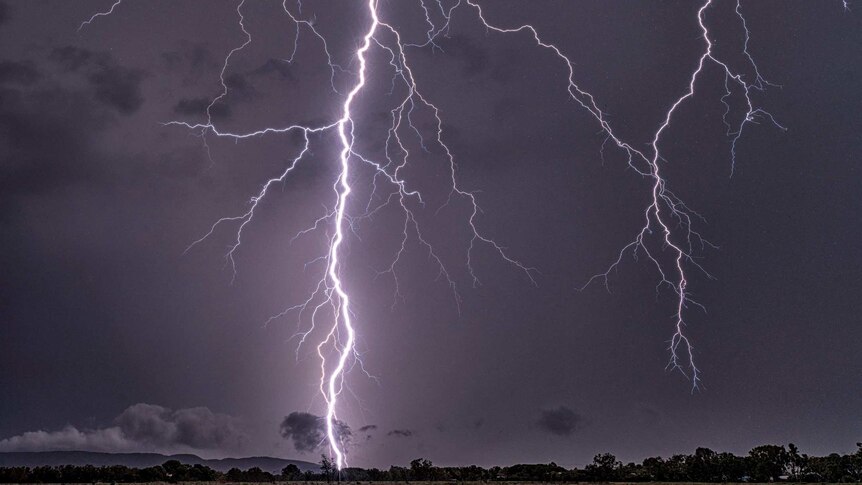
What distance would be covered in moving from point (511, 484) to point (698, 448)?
1882 cm

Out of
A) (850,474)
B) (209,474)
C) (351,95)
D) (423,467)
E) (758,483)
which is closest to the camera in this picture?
(351,95)

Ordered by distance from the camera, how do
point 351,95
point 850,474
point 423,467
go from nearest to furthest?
point 351,95 < point 850,474 < point 423,467

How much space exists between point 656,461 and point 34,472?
49738mm

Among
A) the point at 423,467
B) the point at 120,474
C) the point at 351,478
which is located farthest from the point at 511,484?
the point at 120,474

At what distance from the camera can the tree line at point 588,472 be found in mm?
56000

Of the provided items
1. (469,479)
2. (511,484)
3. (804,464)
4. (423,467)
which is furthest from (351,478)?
(804,464)

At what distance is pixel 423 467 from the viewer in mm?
69750

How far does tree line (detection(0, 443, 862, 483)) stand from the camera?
56000 mm

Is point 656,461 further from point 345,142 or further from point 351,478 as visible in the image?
point 345,142

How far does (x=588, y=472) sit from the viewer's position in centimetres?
6581

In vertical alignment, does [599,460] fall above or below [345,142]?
below

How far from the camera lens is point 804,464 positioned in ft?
194

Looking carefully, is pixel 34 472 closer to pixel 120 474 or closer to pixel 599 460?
pixel 120 474

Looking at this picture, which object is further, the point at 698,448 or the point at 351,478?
the point at 351,478
